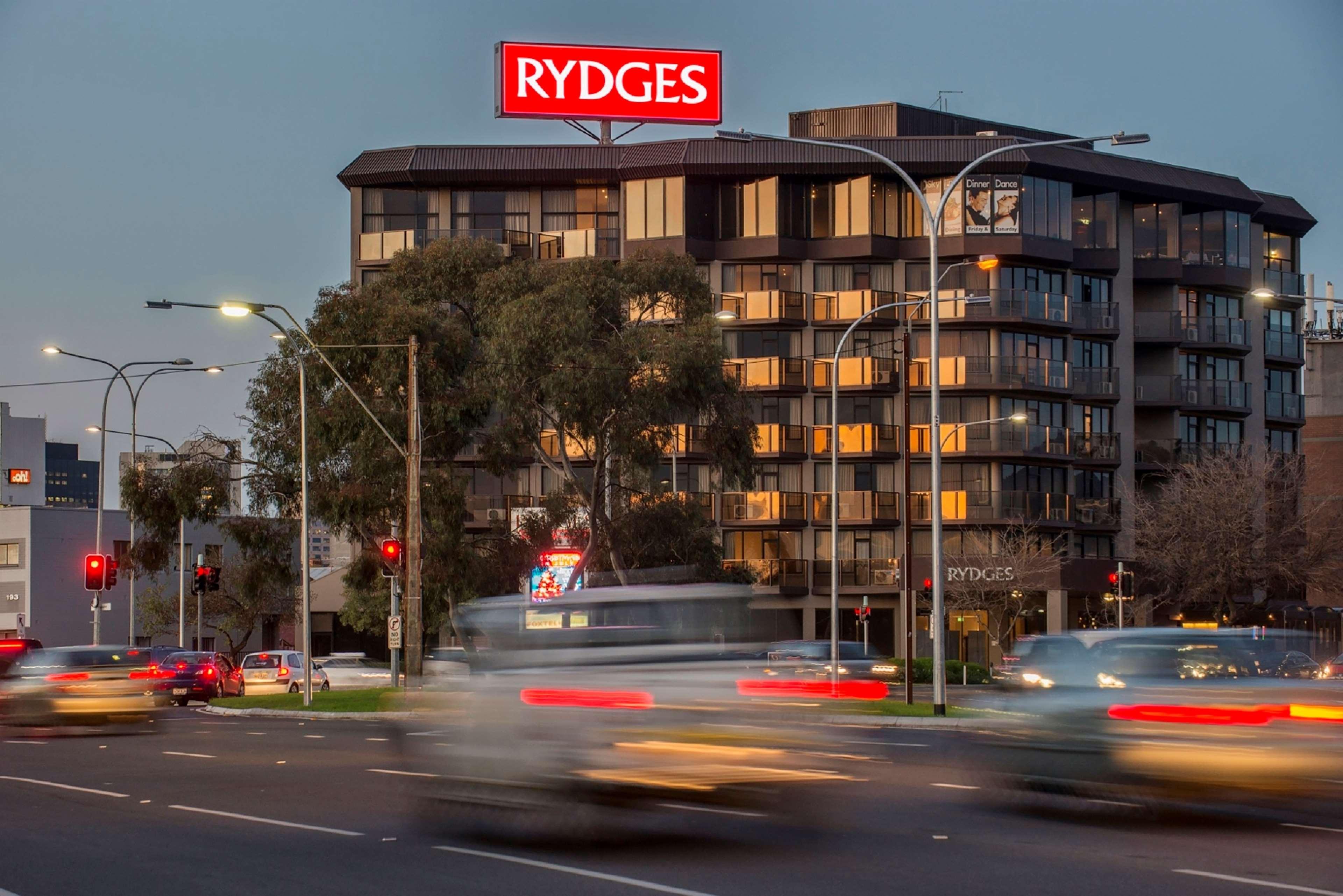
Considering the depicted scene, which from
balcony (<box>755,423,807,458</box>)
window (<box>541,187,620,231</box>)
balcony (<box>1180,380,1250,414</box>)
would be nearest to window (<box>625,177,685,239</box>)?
window (<box>541,187,620,231</box>)

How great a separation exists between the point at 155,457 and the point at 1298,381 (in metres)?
54.5

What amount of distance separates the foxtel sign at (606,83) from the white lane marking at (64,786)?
5039 centimetres

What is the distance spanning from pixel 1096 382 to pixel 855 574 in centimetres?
1413

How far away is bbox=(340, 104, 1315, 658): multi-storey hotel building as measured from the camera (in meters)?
69.4

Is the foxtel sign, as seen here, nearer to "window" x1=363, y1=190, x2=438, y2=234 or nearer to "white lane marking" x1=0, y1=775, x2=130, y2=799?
"window" x1=363, y1=190, x2=438, y2=234

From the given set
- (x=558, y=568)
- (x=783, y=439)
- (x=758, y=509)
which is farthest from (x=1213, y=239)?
(x=558, y=568)

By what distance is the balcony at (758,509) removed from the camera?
69.6m

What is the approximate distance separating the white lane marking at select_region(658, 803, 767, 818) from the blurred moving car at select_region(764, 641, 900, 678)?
18.9m

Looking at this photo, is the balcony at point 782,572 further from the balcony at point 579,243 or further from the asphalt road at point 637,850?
the asphalt road at point 637,850

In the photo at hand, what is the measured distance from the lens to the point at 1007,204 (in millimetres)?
69562

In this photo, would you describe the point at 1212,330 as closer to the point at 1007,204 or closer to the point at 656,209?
the point at 1007,204

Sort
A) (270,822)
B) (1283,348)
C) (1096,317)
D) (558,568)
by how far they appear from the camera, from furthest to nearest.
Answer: (1283,348) → (1096,317) → (558,568) → (270,822)

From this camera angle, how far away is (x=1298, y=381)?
3187 inches

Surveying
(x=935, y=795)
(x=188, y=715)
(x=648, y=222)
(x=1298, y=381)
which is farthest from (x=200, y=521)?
(x=1298, y=381)
